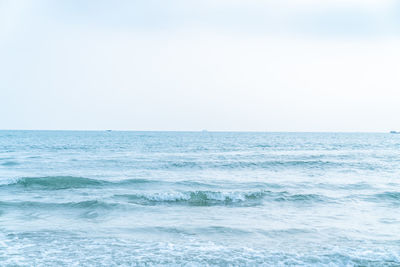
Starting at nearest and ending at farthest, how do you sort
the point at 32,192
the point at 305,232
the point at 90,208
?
the point at 305,232
the point at 90,208
the point at 32,192

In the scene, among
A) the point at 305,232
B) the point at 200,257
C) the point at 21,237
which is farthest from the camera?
the point at 305,232

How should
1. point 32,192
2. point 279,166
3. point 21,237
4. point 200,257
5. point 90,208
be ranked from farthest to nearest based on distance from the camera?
point 279,166 → point 32,192 → point 90,208 → point 21,237 → point 200,257

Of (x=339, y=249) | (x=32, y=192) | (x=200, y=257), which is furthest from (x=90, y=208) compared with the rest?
(x=339, y=249)

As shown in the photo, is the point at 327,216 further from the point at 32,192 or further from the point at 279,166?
the point at 279,166

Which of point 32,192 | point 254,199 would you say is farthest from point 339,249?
point 32,192

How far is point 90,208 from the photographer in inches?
586

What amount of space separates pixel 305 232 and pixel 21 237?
8.73 metres

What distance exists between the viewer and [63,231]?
1144cm

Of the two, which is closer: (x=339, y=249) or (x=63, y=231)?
(x=339, y=249)

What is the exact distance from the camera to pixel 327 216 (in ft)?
45.1

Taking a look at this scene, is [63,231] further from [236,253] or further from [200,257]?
[236,253]

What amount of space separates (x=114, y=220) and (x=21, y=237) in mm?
3148

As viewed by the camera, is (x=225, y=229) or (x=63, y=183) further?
(x=63, y=183)

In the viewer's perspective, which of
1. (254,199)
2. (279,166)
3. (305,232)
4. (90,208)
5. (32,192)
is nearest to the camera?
(305,232)
